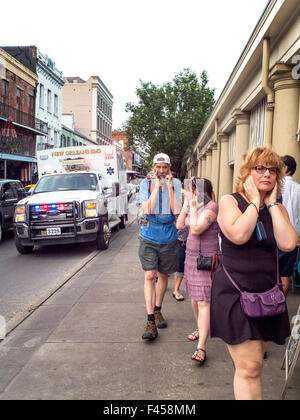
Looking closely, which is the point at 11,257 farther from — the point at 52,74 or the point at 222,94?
the point at 52,74

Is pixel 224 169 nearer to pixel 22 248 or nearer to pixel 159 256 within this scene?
pixel 22 248

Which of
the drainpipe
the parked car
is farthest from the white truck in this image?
the drainpipe

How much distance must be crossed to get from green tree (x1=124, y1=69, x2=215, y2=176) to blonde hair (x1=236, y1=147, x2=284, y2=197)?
30.3 meters

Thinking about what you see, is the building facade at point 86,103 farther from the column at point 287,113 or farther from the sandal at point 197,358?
the sandal at point 197,358

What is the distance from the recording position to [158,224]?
4.30 metres

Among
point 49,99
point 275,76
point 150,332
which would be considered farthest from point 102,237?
point 49,99

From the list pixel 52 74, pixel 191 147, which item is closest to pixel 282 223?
pixel 191 147

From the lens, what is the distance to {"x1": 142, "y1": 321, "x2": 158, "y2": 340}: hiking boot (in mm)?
4004

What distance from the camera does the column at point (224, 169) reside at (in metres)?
14.6

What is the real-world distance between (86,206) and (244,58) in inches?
196

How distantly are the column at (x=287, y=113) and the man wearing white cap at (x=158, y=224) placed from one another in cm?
319

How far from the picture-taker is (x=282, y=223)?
92.9 inches

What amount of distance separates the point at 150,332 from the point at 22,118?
28.2 meters

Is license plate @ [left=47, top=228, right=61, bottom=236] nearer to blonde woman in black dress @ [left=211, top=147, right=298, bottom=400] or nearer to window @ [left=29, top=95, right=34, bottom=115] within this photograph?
blonde woman in black dress @ [left=211, top=147, right=298, bottom=400]
